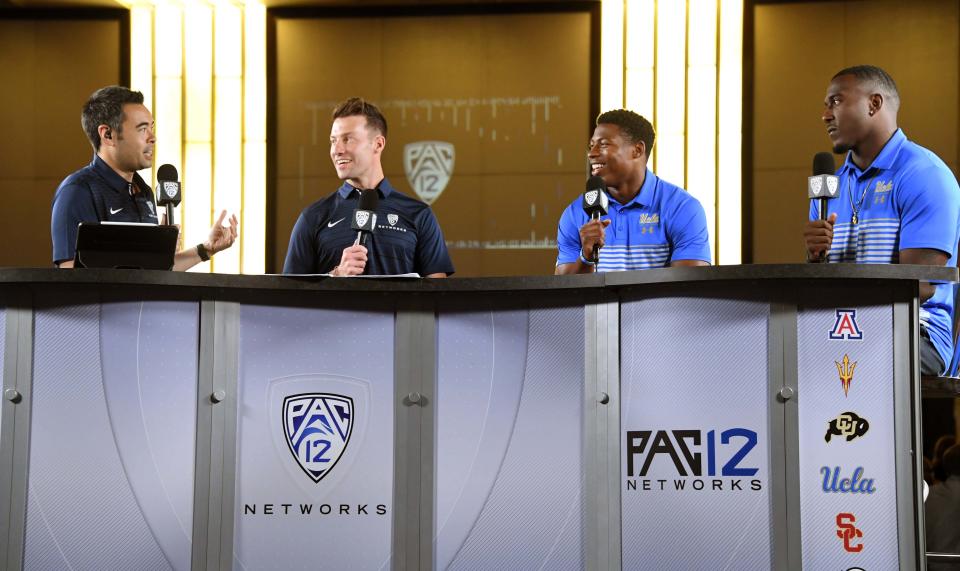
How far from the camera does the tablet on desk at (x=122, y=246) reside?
3.37 metres

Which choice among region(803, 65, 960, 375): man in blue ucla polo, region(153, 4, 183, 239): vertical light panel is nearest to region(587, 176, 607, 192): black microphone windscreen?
region(803, 65, 960, 375): man in blue ucla polo

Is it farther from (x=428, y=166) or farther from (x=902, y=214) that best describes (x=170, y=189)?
(x=428, y=166)

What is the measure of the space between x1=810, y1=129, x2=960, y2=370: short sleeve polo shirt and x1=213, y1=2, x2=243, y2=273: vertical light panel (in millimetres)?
5500

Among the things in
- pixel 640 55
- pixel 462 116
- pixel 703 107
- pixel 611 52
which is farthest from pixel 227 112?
pixel 703 107

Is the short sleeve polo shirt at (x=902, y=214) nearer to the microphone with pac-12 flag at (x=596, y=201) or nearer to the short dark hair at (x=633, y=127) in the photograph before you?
the microphone with pac-12 flag at (x=596, y=201)

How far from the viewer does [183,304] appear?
3391 mm

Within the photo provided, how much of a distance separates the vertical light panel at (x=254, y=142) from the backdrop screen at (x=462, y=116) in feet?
0.37

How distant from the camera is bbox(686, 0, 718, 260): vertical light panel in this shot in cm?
806

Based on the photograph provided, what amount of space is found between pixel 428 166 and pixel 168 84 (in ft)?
6.77

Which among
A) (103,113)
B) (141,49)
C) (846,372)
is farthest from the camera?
(141,49)

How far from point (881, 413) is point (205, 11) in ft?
22.6

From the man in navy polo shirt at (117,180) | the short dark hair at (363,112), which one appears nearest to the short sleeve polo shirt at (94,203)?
the man in navy polo shirt at (117,180)

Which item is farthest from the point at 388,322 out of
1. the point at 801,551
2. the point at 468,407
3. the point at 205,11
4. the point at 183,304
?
the point at 205,11

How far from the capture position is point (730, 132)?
8.12 metres
